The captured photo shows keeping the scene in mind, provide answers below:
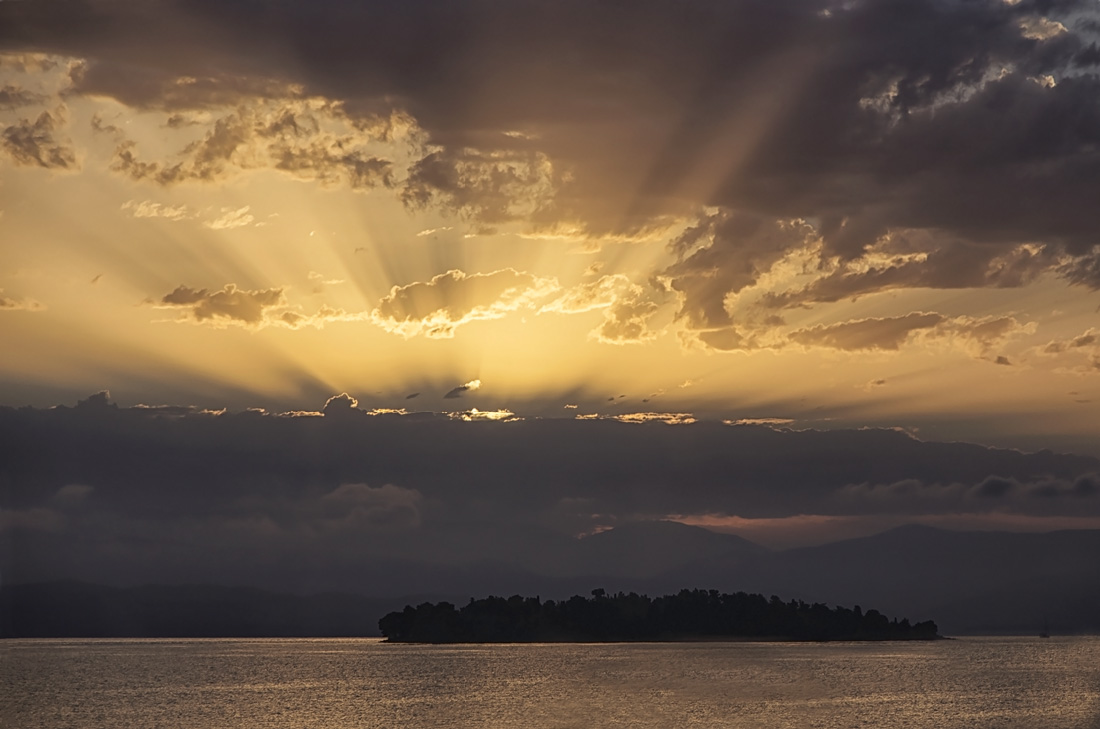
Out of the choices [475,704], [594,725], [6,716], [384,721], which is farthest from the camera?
[475,704]

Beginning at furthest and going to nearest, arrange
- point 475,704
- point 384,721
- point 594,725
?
point 475,704 → point 384,721 → point 594,725

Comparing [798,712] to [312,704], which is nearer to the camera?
[798,712]

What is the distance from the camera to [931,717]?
559 ft

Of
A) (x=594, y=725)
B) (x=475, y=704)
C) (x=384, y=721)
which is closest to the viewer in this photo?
(x=594, y=725)

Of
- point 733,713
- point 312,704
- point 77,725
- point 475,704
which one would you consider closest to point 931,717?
point 733,713

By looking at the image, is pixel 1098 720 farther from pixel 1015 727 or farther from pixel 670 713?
pixel 670 713

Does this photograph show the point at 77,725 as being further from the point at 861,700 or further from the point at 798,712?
the point at 861,700

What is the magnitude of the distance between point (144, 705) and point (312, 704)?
2994cm

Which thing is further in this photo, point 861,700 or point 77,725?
point 861,700

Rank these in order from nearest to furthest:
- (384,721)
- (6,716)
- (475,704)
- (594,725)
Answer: (594,725), (384,721), (6,716), (475,704)

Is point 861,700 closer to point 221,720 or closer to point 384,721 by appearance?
point 384,721

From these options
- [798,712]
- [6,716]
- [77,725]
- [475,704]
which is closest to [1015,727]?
[798,712]

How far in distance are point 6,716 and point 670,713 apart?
9971 cm

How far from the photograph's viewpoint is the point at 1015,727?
515 feet
